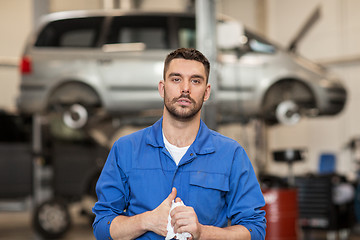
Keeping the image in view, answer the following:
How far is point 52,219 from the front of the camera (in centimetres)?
593

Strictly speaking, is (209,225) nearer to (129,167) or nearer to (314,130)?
(129,167)

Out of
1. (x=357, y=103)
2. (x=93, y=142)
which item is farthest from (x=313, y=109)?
(x=357, y=103)

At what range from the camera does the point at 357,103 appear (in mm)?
10695

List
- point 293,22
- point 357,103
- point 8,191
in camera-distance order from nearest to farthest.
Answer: point 8,191 → point 357,103 → point 293,22

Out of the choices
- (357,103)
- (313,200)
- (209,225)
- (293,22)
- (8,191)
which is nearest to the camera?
(209,225)

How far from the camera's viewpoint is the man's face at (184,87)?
1.60 m

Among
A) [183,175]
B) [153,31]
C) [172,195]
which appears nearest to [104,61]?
[153,31]

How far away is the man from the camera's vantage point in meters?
1.59

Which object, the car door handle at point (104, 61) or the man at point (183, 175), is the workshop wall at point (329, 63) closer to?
the car door handle at point (104, 61)

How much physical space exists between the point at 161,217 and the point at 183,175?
0.18 m

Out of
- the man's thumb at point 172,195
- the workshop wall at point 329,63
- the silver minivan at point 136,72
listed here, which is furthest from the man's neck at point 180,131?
the workshop wall at point 329,63

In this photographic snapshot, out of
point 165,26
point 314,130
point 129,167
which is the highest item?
point 165,26

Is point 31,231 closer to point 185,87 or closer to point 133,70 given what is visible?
point 133,70

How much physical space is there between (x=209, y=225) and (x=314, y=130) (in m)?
10.0
